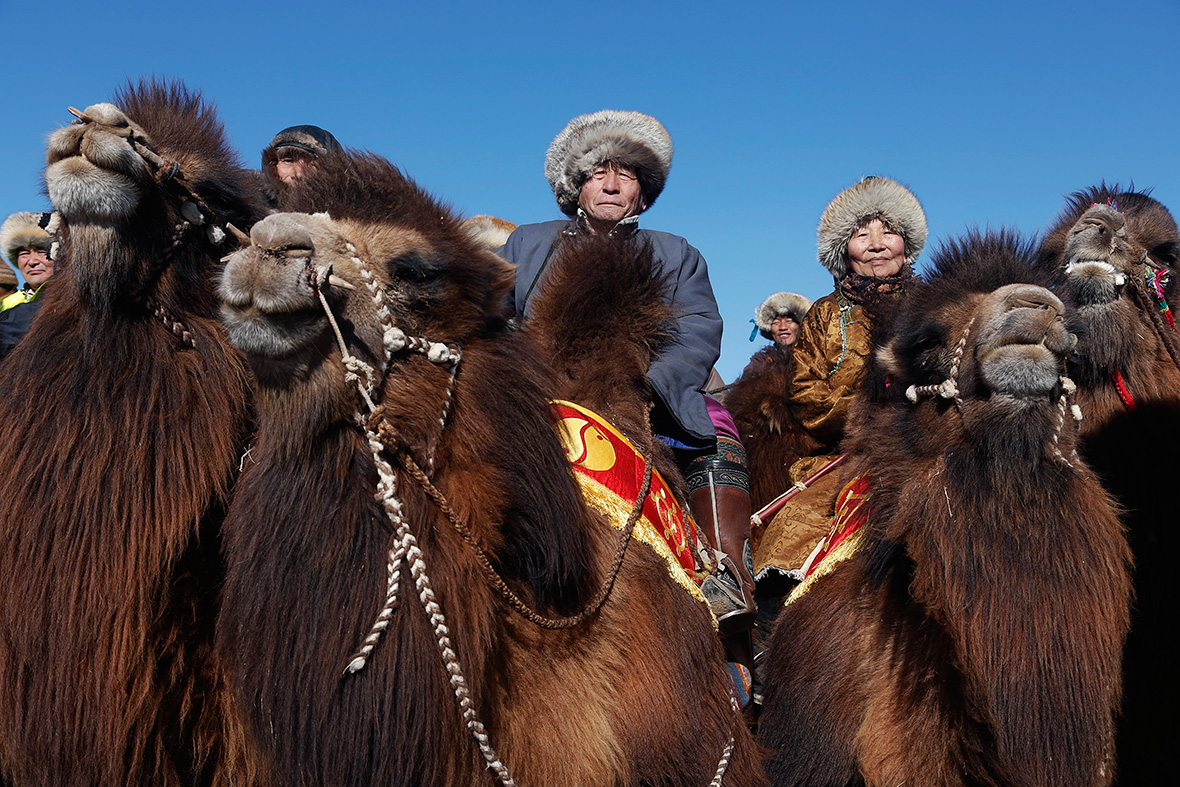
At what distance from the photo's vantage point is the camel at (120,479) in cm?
244

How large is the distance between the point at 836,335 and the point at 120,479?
11.4ft

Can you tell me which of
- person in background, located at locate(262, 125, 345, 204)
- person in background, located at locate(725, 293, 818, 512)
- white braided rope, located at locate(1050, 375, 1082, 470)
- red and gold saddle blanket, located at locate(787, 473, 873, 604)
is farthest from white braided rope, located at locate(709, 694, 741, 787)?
person in background, located at locate(262, 125, 345, 204)

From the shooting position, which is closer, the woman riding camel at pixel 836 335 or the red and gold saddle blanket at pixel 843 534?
the red and gold saddle blanket at pixel 843 534

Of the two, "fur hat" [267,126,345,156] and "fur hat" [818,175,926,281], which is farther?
"fur hat" [818,175,926,281]

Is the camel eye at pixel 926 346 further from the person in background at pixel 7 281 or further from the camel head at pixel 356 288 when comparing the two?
the person in background at pixel 7 281

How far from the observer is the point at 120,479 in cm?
253

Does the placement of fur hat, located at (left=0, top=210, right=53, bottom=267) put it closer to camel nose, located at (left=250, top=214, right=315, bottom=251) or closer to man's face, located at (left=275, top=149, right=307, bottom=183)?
man's face, located at (left=275, top=149, right=307, bottom=183)

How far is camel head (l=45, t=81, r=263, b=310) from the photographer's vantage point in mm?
2379

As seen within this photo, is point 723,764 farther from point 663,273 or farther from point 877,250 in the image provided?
point 877,250

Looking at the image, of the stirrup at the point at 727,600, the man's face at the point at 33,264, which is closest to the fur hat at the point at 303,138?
the stirrup at the point at 727,600

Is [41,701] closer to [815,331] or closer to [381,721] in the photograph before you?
[381,721]

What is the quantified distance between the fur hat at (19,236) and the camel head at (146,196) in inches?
197

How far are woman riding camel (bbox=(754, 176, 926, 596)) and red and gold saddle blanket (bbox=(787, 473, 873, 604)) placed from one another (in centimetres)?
12

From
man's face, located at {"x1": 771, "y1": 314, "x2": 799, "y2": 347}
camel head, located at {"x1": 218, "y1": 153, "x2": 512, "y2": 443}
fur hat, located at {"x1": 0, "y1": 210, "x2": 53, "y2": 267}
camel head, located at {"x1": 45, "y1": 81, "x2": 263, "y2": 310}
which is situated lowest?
camel head, located at {"x1": 218, "y1": 153, "x2": 512, "y2": 443}
